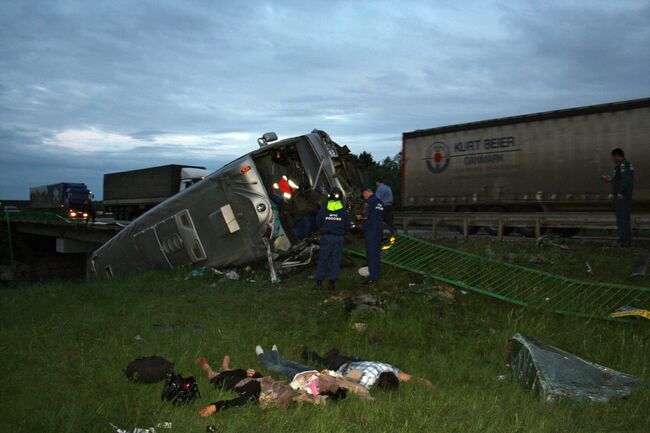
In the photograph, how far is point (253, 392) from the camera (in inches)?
162

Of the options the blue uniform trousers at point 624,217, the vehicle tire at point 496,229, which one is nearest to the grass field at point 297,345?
the blue uniform trousers at point 624,217

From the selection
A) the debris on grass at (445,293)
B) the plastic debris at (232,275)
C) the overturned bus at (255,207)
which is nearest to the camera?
the debris on grass at (445,293)

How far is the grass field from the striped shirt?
0.78 feet

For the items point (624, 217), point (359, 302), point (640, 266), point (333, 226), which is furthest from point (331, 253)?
point (624, 217)

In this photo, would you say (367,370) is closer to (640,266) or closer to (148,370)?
(148,370)

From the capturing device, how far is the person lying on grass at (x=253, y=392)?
12.8 feet

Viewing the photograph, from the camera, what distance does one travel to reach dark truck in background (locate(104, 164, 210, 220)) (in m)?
27.1

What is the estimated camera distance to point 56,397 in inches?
162

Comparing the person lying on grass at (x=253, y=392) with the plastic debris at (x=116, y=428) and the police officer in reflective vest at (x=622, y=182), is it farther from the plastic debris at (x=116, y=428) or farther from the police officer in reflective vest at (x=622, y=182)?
the police officer in reflective vest at (x=622, y=182)

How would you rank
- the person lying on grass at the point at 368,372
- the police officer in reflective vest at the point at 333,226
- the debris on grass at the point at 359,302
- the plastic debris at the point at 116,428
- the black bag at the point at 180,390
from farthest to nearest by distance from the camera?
1. the police officer in reflective vest at the point at 333,226
2. the debris on grass at the point at 359,302
3. the person lying on grass at the point at 368,372
4. the black bag at the point at 180,390
5. the plastic debris at the point at 116,428

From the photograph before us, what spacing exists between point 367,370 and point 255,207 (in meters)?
5.12

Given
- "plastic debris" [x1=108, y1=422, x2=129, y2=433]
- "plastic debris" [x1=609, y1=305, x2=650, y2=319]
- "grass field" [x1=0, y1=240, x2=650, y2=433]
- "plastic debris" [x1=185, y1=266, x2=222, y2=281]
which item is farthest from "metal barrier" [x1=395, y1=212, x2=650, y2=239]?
"plastic debris" [x1=108, y1=422, x2=129, y2=433]

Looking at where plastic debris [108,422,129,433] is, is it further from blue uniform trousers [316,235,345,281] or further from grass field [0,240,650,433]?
blue uniform trousers [316,235,345,281]

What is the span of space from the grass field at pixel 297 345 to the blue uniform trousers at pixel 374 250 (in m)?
0.26
